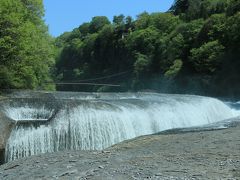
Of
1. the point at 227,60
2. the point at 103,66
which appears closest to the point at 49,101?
the point at 227,60

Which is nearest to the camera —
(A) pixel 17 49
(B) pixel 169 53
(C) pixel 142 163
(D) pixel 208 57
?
(C) pixel 142 163

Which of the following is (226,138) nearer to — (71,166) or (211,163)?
(211,163)

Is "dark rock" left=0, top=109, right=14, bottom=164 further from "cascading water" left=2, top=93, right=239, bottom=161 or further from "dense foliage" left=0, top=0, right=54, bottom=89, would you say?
"dense foliage" left=0, top=0, right=54, bottom=89

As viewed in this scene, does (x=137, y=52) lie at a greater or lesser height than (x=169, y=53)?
greater

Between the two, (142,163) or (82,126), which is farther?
(82,126)

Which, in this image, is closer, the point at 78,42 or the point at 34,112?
the point at 34,112

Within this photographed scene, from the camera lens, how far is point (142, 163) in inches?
471

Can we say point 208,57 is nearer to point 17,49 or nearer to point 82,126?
point 17,49

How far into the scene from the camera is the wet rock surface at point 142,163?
10875 millimetres

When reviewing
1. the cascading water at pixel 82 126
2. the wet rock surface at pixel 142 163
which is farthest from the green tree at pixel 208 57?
the wet rock surface at pixel 142 163

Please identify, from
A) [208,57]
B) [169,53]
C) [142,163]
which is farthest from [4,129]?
[169,53]

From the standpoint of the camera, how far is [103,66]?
106 m

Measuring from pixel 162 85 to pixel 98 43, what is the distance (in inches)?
1611

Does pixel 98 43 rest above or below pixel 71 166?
above
